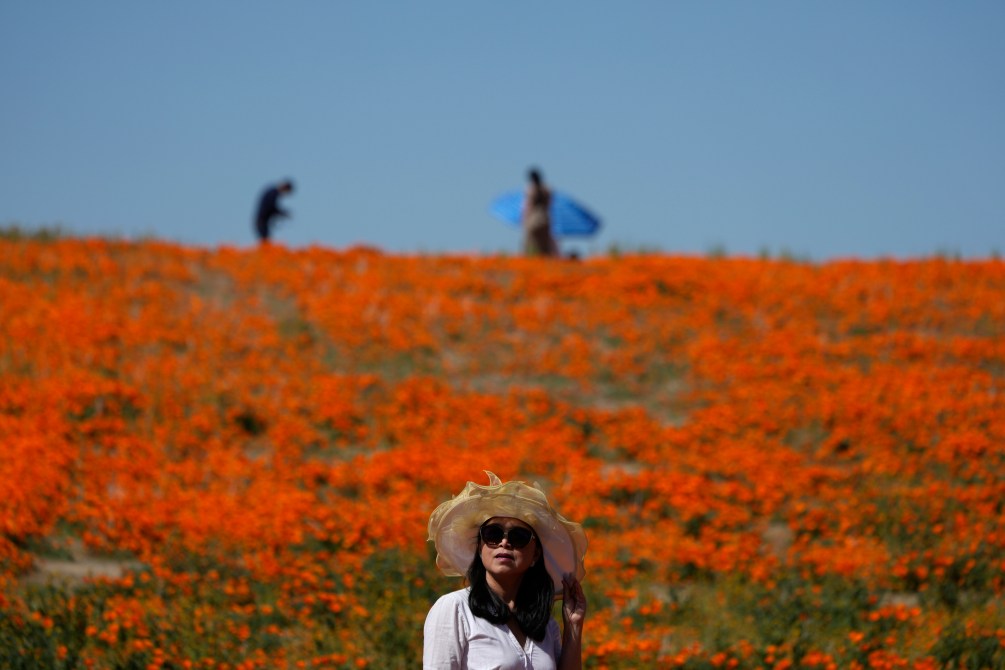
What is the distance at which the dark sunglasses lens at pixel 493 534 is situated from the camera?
4484 millimetres

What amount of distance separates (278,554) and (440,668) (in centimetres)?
656

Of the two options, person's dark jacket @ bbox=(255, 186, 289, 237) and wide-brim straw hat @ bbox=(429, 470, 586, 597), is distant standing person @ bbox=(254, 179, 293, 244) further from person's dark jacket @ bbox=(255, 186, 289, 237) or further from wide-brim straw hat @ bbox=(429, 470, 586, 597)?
wide-brim straw hat @ bbox=(429, 470, 586, 597)

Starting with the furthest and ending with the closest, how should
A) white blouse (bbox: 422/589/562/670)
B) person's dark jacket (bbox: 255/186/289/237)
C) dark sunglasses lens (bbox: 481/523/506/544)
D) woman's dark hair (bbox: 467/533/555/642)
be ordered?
person's dark jacket (bbox: 255/186/289/237) < dark sunglasses lens (bbox: 481/523/506/544) < woman's dark hair (bbox: 467/533/555/642) < white blouse (bbox: 422/589/562/670)

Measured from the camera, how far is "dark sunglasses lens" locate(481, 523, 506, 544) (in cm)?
448

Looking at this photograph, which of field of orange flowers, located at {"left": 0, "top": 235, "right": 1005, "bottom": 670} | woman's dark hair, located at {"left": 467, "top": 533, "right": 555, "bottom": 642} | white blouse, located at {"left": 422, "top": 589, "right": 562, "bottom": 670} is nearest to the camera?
white blouse, located at {"left": 422, "top": 589, "right": 562, "bottom": 670}

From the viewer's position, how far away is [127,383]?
49.0 feet

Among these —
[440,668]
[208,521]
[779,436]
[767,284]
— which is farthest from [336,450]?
[440,668]

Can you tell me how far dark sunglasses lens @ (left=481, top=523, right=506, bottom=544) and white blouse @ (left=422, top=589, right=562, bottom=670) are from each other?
0.69 ft

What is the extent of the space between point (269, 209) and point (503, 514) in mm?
17653

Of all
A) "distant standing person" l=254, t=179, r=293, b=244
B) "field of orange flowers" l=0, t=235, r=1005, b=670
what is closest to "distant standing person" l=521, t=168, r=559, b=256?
"field of orange flowers" l=0, t=235, r=1005, b=670

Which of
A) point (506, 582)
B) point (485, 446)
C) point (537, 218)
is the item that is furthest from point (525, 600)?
point (537, 218)

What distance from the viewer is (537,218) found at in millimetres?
20688

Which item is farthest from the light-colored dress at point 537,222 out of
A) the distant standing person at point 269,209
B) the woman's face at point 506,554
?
the woman's face at point 506,554

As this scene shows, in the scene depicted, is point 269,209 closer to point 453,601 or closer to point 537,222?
point 537,222
